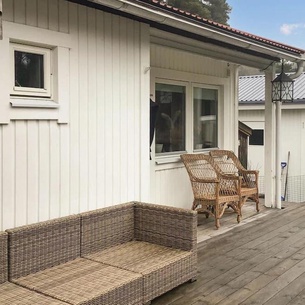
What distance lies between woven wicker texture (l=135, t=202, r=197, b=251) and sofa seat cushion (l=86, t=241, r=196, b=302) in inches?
2.6

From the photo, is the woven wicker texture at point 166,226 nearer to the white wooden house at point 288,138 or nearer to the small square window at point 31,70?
the small square window at point 31,70

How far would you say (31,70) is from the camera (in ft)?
10.6

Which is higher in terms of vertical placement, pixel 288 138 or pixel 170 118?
pixel 170 118

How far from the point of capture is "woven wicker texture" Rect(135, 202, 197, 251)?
141 inches

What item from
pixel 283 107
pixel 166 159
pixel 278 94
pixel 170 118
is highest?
pixel 283 107

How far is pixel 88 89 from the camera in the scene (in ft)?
12.0

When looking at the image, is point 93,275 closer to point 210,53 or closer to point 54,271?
point 54,271

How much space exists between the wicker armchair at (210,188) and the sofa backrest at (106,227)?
192 centimetres

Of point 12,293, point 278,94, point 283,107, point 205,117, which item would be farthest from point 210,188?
point 283,107

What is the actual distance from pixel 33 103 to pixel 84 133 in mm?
584

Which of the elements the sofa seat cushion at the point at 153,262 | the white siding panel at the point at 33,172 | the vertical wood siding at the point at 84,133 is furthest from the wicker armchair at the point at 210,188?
the white siding panel at the point at 33,172

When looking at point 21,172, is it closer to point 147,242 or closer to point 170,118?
point 147,242

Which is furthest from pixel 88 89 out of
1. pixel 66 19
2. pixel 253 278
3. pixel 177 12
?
pixel 253 278

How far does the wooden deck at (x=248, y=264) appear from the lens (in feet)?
11.1
